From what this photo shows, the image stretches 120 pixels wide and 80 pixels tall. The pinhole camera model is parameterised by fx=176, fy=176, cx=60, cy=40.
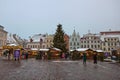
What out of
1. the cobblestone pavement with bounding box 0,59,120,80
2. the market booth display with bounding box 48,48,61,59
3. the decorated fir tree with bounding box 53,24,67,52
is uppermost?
the decorated fir tree with bounding box 53,24,67,52

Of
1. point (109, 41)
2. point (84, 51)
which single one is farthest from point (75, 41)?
point (84, 51)

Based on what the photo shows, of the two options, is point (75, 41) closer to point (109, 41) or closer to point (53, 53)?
point (109, 41)

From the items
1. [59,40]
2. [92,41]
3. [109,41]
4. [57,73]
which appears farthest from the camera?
[92,41]

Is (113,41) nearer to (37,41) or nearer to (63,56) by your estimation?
(37,41)

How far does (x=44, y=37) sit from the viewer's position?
9644cm

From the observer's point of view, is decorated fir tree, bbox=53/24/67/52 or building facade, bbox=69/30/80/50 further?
building facade, bbox=69/30/80/50

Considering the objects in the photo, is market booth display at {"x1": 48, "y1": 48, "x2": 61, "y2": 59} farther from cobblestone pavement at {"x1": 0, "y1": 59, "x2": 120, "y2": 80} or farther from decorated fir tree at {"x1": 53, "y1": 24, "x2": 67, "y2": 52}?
cobblestone pavement at {"x1": 0, "y1": 59, "x2": 120, "y2": 80}

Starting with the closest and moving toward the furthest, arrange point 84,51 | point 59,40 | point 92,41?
point 84,51 → point 59,40 → point 92,41

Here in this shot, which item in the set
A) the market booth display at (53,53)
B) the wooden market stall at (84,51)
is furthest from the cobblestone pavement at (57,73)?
the market booth display at (53,53)

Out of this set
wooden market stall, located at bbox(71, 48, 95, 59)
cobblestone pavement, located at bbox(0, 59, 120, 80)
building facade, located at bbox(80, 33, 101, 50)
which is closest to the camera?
cobblestone pavement, located at bbox(0, 59, 120, 80)

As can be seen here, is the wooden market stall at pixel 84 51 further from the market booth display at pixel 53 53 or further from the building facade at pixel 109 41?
the building facade at pixel 109 41

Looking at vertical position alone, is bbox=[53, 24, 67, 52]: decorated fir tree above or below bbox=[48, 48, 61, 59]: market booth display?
above

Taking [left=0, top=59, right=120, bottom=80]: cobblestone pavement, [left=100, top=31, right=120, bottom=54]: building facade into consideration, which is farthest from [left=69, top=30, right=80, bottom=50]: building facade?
[left=0, top=59, right=120, bottom=80]: cobblestone pavement

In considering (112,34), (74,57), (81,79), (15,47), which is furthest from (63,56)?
(112,34)
